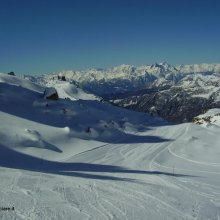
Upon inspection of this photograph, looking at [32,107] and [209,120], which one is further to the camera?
[209,120]

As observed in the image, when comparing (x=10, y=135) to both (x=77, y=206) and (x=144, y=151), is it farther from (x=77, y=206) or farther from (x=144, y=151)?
(x=77, y=206)

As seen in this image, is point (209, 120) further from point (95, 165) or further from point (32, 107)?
point (95, 165)

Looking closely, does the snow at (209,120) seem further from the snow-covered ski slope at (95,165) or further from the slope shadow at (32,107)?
the slope shadow at (32,107)

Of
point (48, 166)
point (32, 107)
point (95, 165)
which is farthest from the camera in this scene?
point (32, 107)

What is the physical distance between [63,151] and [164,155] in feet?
40.9

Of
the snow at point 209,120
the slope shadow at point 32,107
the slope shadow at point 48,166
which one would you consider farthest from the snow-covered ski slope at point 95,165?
the snow at point 209,120

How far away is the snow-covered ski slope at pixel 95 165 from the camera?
1998 centimetres

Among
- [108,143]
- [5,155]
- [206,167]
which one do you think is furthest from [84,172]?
[108,143]

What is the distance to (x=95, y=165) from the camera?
125ft

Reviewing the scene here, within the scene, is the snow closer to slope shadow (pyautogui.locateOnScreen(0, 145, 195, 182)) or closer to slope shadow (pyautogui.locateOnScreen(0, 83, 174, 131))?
slope shadow (pyautogui.locateOnScreen(0, 83, 174, 131))

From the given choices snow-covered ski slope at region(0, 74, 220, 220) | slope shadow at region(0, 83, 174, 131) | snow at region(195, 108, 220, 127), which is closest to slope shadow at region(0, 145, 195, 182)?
snow-covered ski slope at region(0, 74, 220, 220)

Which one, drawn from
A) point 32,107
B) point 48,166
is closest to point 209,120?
point 32,107

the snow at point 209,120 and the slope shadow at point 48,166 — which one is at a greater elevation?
the slope shadow at point 48,166

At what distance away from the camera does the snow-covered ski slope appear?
1998cm
